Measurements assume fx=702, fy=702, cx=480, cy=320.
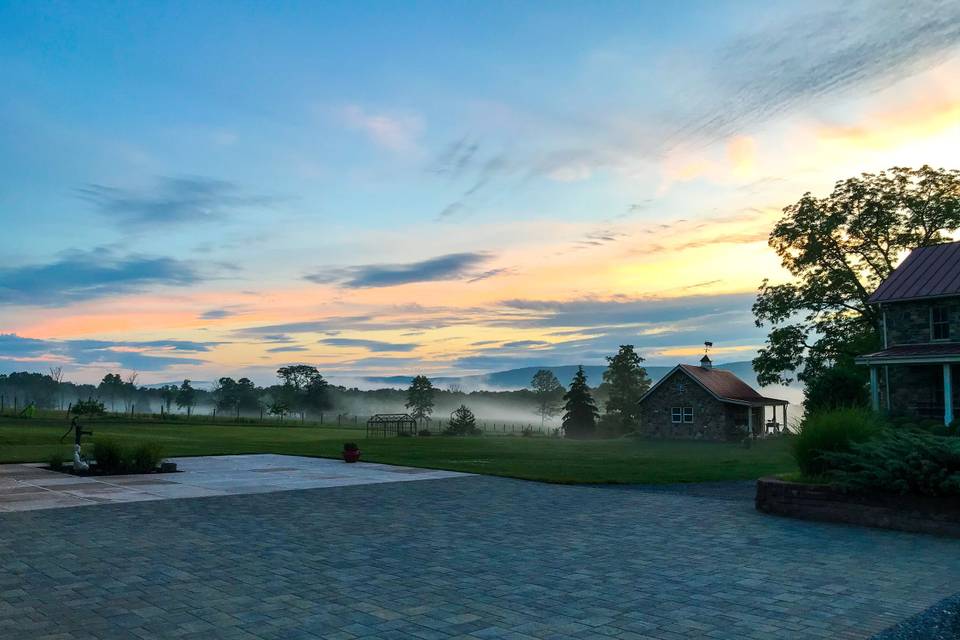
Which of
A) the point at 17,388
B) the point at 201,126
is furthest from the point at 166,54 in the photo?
the point at 17,388

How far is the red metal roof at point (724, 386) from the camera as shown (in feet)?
135

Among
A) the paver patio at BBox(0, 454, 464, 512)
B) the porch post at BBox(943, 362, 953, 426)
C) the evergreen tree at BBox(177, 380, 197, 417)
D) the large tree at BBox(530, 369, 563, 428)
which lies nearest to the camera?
the paver patio at BBox(0, 454, 464, 512)

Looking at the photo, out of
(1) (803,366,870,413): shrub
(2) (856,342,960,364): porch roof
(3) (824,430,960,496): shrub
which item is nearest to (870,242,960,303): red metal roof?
(2) (856,342,960,364): porch roof

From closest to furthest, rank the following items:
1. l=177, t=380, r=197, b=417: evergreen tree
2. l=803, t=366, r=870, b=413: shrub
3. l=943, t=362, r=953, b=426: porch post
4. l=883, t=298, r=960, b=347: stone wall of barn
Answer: l=943, t=362, r=953, b=426: porch post
l=883, t=298, r=960, b=347: stone wall of barn
l=803, t=366, r=870, b=413: shrub
l=177, t=380, r=197, b=417: evergreen tree

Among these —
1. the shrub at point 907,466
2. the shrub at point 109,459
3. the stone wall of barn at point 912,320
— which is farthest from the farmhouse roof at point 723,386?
the shrub at point 109,459

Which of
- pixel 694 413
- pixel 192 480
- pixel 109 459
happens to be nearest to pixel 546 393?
pixel 694 413

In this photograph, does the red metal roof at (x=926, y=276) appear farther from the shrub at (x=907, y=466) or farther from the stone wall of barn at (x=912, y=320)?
the shrub at (x=907, y=466)

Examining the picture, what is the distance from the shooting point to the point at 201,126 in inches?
693

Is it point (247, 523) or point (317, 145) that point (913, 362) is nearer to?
point (317, 145)

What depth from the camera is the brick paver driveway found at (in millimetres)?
5594

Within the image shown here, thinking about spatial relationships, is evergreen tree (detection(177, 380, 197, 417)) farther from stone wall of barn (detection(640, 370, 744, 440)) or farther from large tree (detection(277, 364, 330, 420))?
stone wall of barn (detection(640, 370, 744, 440))

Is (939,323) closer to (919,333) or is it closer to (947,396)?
(919,333)

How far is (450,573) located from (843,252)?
1502 inches

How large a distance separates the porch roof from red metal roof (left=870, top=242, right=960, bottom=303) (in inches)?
80.7
